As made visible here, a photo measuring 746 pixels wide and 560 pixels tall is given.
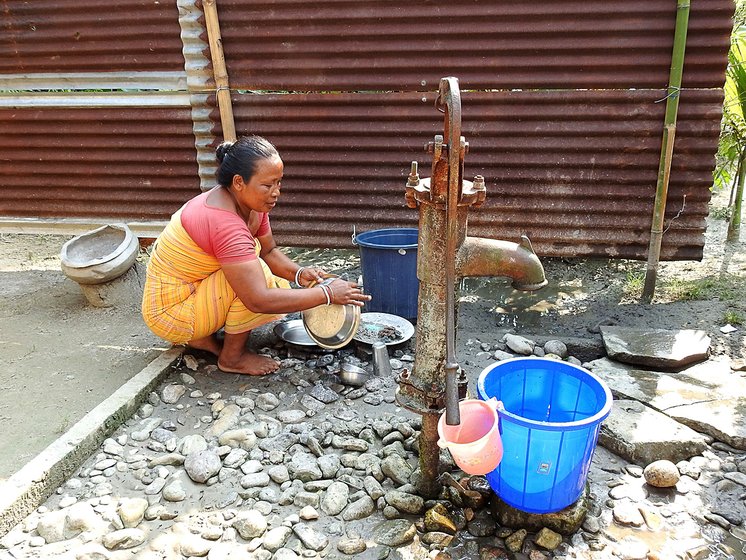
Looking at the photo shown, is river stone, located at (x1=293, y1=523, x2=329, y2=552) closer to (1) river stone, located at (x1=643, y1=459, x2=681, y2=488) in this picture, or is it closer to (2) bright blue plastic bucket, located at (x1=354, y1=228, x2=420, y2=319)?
(1) river stone, located at (x1=643, y1=459, x2=681, y2=488)

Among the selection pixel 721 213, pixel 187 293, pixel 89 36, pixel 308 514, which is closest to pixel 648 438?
pixel 308 514

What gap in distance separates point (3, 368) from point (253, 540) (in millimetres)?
2329

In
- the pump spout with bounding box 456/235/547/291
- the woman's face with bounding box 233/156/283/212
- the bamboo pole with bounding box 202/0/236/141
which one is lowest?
the pump spout with bounding box 456/235/547/291

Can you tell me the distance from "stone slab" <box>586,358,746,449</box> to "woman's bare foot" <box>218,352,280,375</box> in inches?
73.2

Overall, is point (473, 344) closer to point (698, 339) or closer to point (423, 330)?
point (698, 339)

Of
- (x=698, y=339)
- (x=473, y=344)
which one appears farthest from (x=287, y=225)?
(x=698, y=339)

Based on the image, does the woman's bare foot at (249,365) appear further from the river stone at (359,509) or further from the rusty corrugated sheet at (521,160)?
the rusty corrugated sheet at (521,160)

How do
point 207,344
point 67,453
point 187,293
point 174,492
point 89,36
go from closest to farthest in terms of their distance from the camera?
Result: point 174,492 < point 67,453 < point 187,293 < point 207,344 < point 89,36

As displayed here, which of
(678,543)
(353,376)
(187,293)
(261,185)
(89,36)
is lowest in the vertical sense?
(678,543)

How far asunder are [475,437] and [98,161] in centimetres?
459

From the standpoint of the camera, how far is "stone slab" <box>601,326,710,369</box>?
3.20 meters

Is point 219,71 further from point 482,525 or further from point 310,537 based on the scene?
point 482,525

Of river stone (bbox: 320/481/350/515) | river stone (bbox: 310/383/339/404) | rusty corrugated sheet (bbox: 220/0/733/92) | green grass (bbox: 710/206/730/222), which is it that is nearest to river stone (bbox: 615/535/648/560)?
river stone (bbox: 320/481/350/515)

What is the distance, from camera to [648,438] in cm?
254
